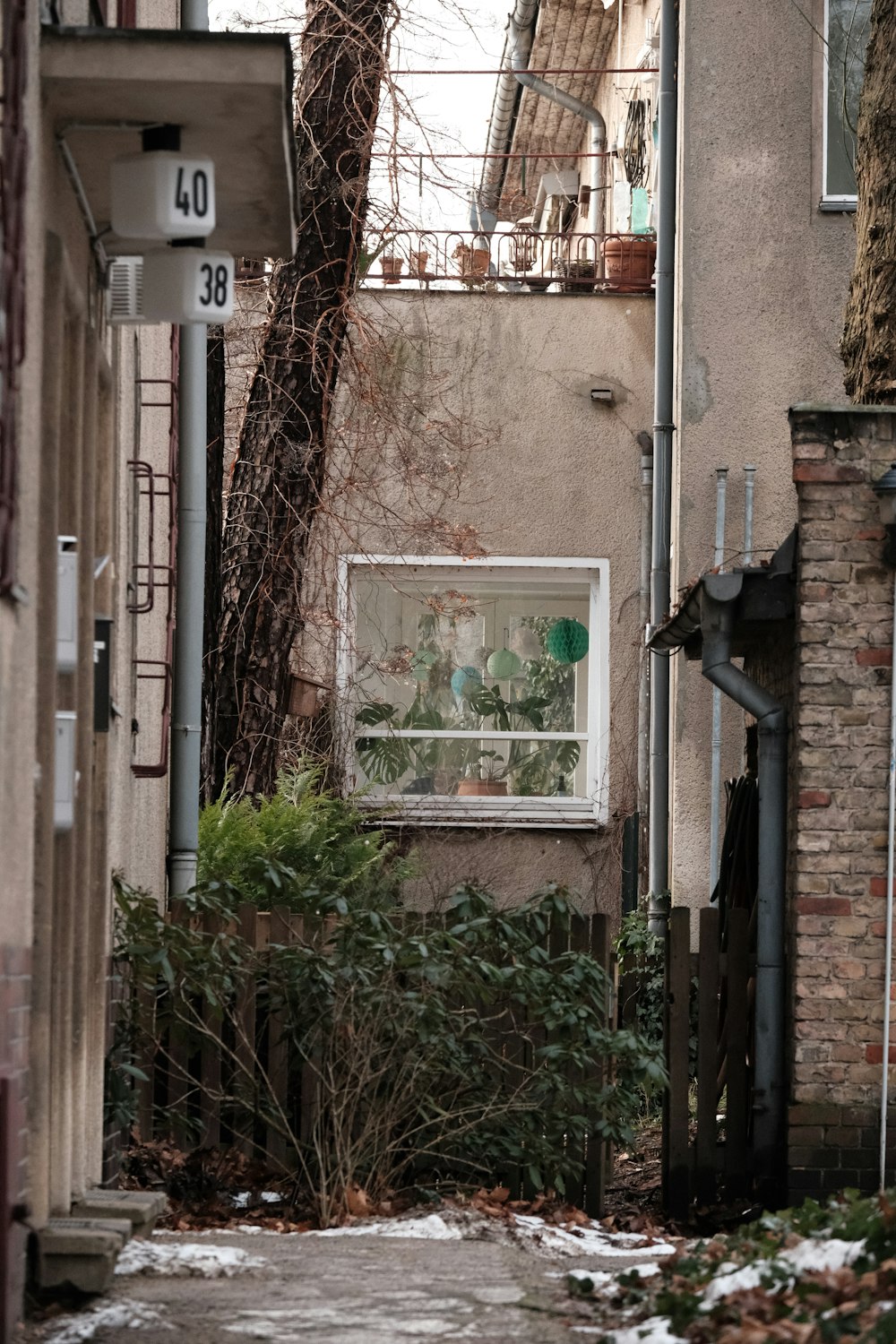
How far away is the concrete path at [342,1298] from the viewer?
4445mm

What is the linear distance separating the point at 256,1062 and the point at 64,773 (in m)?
2.33

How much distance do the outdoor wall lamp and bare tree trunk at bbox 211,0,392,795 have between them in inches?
174

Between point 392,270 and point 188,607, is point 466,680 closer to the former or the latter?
point 392,270

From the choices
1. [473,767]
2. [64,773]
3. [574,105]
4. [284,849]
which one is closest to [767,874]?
[284,849]

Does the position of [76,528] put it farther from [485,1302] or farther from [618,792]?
[618,792]

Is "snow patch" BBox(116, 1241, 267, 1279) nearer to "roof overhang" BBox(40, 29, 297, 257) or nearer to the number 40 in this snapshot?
the number 40

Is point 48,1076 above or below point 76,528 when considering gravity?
below

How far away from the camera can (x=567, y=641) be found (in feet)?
45.2

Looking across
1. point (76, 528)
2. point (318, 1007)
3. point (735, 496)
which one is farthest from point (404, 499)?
point (76, 528)

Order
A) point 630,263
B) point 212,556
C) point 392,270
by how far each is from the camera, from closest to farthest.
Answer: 1. point 212,556
2. point 392,270
3. point 630,263

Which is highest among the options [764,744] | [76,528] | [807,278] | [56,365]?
[807,278]

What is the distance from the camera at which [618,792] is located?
13.4 m

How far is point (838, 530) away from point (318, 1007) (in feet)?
9.40

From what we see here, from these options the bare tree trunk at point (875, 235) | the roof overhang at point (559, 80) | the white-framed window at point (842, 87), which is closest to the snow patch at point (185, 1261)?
the bare tree trunk at point (875, 235)
